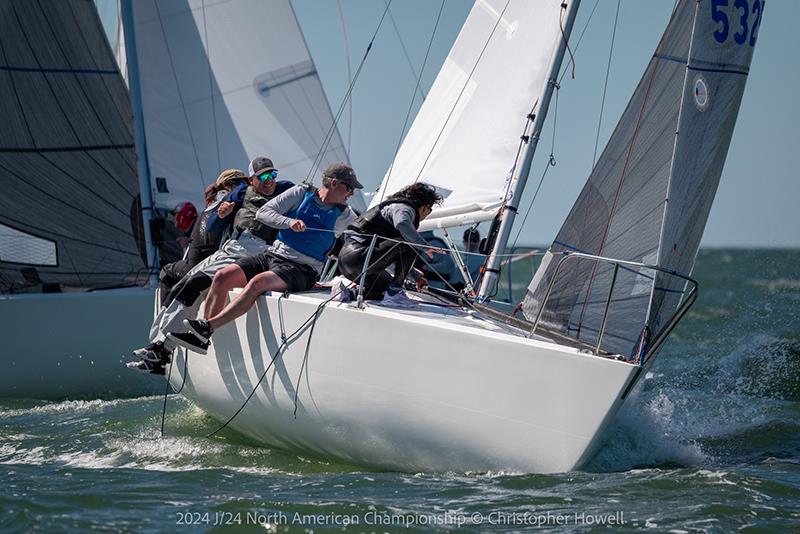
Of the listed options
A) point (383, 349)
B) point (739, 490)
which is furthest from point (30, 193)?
point (739, 490)

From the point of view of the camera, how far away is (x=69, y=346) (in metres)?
8.44

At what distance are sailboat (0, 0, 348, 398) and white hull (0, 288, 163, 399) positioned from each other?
0.04ft

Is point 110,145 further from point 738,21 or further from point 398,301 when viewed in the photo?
point 738,21

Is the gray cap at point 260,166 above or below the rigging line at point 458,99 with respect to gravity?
below

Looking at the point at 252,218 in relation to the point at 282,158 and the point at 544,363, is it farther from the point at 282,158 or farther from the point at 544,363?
the point at 282,158

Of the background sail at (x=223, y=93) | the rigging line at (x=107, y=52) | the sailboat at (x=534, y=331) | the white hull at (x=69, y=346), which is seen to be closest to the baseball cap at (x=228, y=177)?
the sailboat at (x=534, y=331)

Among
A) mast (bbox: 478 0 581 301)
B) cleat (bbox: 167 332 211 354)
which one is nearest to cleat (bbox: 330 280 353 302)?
cleat (bbox: 167 332 211 354)

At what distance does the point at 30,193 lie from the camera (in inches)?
345

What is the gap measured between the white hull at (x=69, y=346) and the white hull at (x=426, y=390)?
10.8ft

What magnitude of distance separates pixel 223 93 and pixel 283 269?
5.75m

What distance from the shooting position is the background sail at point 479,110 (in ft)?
22.4

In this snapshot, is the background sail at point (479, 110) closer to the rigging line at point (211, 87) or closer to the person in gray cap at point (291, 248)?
the person in gray cap at point (291, 248)

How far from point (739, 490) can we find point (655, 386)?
398cm

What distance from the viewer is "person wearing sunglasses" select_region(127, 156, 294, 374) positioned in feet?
19.1
